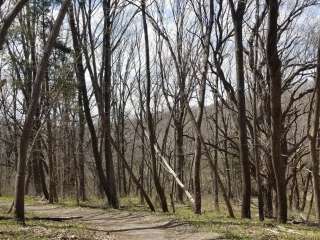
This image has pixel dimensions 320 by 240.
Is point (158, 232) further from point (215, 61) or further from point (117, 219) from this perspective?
point (215, 61)

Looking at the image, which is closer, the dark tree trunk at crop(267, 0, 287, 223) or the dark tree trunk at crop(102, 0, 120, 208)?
the dark tree trunk at crop(267, 0, 287, 223)

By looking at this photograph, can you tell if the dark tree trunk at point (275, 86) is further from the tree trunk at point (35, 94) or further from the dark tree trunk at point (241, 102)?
the tree trunk at point (35, 94)

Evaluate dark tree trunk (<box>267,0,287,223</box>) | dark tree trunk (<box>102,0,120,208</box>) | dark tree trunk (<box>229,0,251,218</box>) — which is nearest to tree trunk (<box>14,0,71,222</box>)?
dark tree trunk (<box>267,0,287,223</box>)

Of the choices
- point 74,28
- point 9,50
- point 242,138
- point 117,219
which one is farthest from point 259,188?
point 9,50

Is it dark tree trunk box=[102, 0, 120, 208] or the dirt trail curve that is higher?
dark tree trunk box=[102, 0, 120, 208]

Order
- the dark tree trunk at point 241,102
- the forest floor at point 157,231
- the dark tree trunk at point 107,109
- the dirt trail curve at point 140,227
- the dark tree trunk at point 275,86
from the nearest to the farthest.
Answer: the forest floor at point 157,231 < the dirt trail curve at point 140,227 < the dark tree trunk at point 275,86 < the dark tree trunk at point 241,102 < the dark tree trunk at point 107,109

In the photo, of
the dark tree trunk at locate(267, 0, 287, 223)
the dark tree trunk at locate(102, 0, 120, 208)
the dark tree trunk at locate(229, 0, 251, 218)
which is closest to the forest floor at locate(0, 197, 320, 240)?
the dark tree trunk at locate(267, 0, 287, 223)

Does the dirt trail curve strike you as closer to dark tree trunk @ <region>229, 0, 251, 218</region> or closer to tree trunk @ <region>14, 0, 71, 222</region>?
tree trunk @ <region>14, 0, 71, 222</region>

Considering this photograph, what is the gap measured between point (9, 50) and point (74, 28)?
310cm

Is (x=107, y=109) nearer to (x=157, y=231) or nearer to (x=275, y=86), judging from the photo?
(x=157, y=231)

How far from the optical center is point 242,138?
52.9 feet

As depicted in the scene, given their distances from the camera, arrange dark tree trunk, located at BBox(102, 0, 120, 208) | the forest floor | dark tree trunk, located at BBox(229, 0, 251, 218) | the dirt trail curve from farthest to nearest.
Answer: dark tree trunk, located at BBox(102, 0, 120, 208)
dark tree trunk, located at BBox(229, 0, 251, 218)
the dirt trail curve
the forest floor

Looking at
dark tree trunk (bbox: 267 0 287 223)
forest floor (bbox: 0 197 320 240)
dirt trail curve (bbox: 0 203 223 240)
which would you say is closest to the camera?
forest floor (bbox: 0 197 320 240)

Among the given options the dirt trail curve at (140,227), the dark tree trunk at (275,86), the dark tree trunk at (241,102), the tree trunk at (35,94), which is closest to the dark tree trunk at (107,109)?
the dirt trail curve at (140,227)
